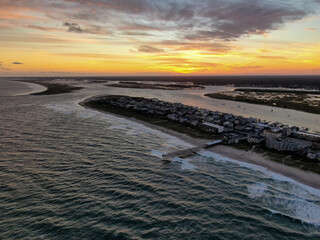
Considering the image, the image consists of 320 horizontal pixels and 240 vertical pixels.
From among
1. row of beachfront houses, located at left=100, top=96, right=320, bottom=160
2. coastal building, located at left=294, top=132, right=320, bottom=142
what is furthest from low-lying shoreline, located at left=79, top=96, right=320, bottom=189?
coastal building, located at left=294, top=132, right=320, bottom=142

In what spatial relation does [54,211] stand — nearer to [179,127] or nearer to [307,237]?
[307,237]

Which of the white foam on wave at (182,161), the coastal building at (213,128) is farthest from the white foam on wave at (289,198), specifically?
the coastal building at (213,128)

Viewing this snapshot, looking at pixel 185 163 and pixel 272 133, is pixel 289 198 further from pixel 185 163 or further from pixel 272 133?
pixel 272 133

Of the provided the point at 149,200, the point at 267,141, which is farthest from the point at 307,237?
the point at 267,141

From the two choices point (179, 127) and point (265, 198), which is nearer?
point (265, 198)

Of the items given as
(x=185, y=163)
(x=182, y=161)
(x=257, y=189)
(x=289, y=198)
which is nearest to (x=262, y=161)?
(x=257, y=189)

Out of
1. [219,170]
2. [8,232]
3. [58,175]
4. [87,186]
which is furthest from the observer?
[219,170]

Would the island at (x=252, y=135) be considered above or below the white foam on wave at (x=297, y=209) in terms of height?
above

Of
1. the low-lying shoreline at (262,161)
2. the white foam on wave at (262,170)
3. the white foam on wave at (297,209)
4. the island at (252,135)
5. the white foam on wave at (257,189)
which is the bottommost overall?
the white foam on wave at (297,209)

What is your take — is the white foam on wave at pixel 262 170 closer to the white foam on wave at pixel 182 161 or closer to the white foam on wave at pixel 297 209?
the white foam on wave at pixel 297 209
